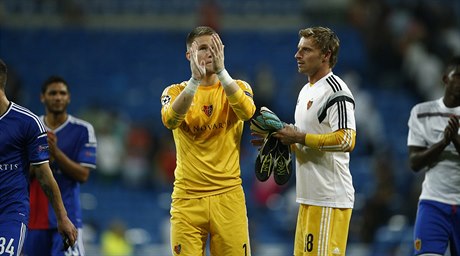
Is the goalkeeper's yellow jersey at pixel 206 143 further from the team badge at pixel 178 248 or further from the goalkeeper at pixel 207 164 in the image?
the team badge at pixel 178 248

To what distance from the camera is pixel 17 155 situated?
23.2 feet

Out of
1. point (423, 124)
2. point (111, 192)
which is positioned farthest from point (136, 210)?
point (423, 124)

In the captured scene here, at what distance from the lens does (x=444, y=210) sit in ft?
27.3

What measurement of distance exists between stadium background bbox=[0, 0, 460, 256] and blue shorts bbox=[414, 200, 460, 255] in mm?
5142

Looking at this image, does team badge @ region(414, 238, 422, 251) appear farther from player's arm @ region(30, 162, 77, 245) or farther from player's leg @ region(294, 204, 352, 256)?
player's arm @ region(30, 162, 77, 245)

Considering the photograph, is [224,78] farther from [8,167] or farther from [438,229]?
[438,229]

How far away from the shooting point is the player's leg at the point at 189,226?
23.4 ft

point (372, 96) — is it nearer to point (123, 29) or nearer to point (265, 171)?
point (123, 29)

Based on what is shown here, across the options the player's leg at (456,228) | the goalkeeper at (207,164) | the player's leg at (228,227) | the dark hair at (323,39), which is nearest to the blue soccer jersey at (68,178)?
the goalkeeper at (207,164)

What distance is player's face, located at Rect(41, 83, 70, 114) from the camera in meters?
8.93

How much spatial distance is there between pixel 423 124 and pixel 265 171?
6.27ft

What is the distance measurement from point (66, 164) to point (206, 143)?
194 centimetres

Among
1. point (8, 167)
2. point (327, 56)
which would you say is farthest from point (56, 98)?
point (327, 56)

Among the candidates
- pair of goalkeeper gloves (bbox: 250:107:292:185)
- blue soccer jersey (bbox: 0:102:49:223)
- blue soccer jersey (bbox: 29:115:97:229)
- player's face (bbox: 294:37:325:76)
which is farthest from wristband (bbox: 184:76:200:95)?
blue soccer jersey (bbox: 29:115:97:229)
